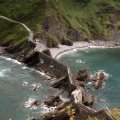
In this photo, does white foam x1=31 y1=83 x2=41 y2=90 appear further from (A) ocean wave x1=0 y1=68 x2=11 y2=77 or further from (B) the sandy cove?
(B) the sandy cove

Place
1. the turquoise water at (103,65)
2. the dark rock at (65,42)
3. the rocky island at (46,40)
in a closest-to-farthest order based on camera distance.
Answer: the turquoise water at (103,65) → the rocky island at (46,40) → the dark rock at (65,42)

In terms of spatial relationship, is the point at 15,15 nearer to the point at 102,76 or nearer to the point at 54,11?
the point at 54,11

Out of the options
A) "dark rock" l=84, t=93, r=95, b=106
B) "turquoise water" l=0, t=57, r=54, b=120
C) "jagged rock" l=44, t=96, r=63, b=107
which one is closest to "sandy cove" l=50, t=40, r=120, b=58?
"turquoise water" l=0, t=57, r=54, b=120

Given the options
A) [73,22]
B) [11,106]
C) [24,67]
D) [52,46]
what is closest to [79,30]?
[73,22]

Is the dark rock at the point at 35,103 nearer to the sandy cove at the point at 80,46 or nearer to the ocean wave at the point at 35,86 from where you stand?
the ocean wave at the point at 35,86

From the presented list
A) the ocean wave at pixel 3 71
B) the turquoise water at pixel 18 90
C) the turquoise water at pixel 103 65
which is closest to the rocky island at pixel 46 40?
the turquoise water at pixel 18 90

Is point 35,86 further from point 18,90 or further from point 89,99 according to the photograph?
point 89,99
